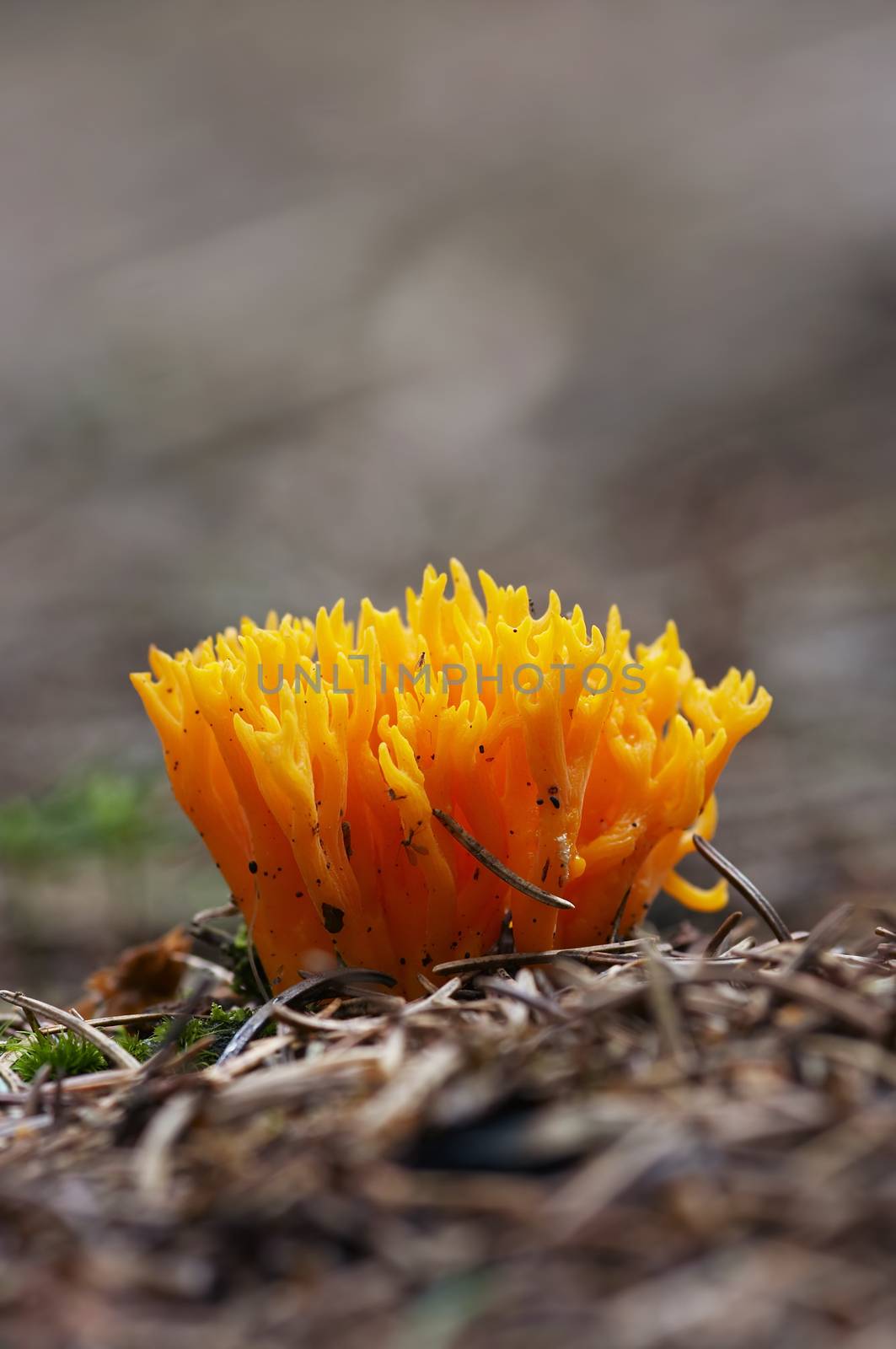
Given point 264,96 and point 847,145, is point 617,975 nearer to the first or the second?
point 847,145

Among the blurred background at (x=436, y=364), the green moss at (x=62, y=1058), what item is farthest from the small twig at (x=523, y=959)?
the blurred background at (x=436, y=364)

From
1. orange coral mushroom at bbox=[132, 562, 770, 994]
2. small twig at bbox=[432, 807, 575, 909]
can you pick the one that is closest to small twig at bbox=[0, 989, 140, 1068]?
orange coral mushroom at bbox=[132, 562, 770, 994]

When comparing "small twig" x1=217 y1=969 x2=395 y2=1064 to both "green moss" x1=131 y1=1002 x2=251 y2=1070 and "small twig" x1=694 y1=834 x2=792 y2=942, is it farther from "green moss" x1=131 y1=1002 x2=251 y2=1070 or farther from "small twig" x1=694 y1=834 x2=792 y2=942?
"small twig" x1=694 y1=834 x2=792 y2=942

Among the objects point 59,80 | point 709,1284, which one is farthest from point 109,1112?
point 59,80

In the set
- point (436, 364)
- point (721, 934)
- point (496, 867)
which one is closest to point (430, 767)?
point (496, 867)

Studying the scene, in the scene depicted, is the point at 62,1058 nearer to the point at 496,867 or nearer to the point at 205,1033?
the point at 205,1033

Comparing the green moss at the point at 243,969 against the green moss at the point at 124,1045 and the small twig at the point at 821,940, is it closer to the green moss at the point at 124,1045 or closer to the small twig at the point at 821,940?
the green moss at the point at 124,1045

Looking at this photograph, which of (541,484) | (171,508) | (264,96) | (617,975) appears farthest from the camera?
(264,96)
